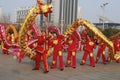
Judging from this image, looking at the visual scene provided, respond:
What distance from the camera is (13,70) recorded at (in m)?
11.8

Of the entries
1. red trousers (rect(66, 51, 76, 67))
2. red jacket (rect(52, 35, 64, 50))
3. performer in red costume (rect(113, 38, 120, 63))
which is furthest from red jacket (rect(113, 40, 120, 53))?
red jacket (rect(52, 35, 64, 50))

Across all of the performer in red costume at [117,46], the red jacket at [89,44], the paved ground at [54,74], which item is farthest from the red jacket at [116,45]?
the paved ground at [54,74]

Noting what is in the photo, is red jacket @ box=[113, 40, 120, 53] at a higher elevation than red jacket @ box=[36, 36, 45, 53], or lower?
lower

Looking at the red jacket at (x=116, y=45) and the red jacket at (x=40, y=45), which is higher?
the red jacket at (x=40, y=45)

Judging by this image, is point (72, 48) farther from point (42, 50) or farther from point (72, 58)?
point (42, 50)

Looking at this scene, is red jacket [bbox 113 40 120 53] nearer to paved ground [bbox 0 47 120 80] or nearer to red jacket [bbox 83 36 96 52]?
red jacket [bbox 83 36 96 52]

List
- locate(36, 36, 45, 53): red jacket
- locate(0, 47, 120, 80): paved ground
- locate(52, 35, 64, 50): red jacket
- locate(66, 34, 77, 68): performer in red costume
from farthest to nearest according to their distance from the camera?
locate(66, 34, 77, 68): performer in red costume < locate(52, 35, 64, 50): red jacket < locate(36, 36, 45, 53): red jacket < locate(0, 47, 120, 80): paved ground

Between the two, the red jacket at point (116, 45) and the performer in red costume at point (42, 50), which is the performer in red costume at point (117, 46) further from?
the performer in red costume at point (42, 50)

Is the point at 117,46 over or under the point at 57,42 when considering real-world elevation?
under

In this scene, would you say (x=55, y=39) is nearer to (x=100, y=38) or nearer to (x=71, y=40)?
(x=71, y=40)

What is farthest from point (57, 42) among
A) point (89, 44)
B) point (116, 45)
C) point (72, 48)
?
point (116, 45)

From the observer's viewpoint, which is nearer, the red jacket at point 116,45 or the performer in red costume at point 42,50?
the performer in red costume at point 42,50

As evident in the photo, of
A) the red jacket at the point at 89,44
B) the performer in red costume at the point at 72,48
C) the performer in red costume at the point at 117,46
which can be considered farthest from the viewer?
the performer in red costume at the point at 117,46

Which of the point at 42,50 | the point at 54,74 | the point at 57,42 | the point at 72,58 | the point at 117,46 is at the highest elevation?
the point at 57,42
